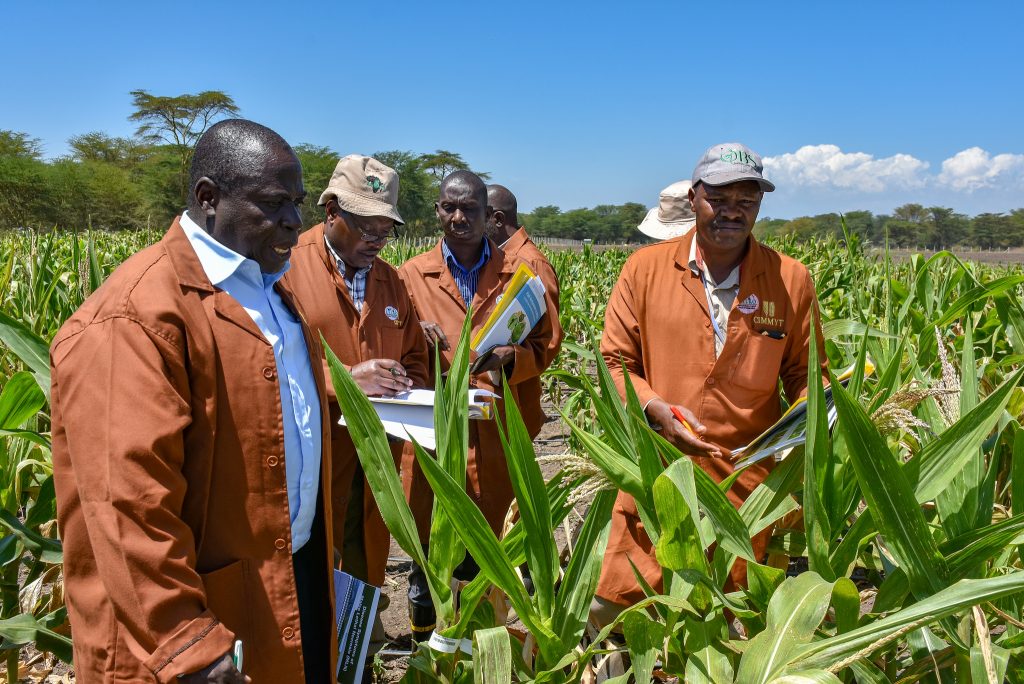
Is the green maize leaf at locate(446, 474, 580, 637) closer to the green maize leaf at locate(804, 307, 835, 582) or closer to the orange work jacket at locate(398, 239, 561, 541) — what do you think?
the green maize leaf at locate(804, 307, 835, 582)

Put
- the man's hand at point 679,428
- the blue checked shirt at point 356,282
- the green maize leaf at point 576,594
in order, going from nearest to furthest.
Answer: the green maize leaf at point 576,594
the man's hand at point 679,428
the blue checked shirt at point 356,282

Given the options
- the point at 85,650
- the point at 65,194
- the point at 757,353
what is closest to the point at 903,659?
the point at 757,353

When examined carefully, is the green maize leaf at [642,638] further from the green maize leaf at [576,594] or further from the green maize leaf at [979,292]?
the green maize leaf at [979,292]

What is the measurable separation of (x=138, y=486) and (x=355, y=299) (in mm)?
1498

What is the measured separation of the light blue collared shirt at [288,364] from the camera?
156 cm

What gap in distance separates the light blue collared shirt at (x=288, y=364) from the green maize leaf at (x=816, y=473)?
3.09ft

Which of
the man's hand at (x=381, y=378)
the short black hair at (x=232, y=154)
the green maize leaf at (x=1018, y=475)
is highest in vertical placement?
the short black hair at (x=232, y=154)

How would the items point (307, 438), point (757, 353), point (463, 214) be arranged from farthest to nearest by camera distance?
1. point (463, 214)
2. point (757, 353)
3. point (307, 438)

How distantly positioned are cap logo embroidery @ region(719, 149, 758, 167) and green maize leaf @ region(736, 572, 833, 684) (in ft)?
4.56

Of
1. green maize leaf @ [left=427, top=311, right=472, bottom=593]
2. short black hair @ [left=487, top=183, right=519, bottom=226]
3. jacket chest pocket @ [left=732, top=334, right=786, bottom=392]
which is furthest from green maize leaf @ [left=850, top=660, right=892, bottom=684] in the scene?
short black hair @ [left=487, top=183, right=519, bottom=226]

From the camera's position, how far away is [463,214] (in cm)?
329

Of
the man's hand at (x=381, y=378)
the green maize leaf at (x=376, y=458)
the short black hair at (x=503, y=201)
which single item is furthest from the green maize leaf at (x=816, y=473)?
the short black hair at (x=503, y=201)

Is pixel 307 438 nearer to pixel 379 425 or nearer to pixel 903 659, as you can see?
pixel 379 425

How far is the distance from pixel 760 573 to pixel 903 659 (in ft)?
1.44
